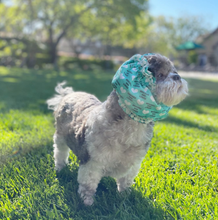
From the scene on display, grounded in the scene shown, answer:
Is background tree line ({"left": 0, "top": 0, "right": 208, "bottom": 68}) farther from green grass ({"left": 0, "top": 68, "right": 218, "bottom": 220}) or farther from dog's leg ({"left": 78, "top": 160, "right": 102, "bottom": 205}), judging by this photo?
dog's leg ({"left": 78, "top": 160, "right": 102, "bottom": 205})

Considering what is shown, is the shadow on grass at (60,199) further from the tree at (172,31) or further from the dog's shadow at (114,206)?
the tree at (172,31)

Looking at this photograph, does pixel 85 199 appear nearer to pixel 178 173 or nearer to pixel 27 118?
pixel 178 173

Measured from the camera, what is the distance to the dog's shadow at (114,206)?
7.47ft

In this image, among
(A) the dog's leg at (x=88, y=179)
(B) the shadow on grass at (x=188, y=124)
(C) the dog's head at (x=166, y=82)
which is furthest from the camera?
(B) the shadow on grass at (x=188, y=124)

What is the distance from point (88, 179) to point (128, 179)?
50 cm

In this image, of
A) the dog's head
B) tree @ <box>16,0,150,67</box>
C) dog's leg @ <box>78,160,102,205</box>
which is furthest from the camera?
tree @ <box>16,0,150,67</box>

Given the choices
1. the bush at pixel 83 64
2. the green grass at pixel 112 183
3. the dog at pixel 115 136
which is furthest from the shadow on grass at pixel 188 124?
the bush at pixel 83 64

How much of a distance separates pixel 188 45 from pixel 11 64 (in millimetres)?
20787

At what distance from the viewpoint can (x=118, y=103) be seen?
7.44 ft

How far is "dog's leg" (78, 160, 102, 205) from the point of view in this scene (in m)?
2.41

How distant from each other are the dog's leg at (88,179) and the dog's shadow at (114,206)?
6 centimetres

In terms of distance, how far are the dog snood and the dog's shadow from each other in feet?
3.12

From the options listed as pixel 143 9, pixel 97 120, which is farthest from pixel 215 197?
pixel 143 9

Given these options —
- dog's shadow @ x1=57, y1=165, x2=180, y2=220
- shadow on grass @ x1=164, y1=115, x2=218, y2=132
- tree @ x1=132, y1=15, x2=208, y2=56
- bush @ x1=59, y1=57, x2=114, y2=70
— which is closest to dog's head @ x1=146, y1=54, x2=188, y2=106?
dog's shadow @ x1=57, y1=165, x2=180, y2=220
